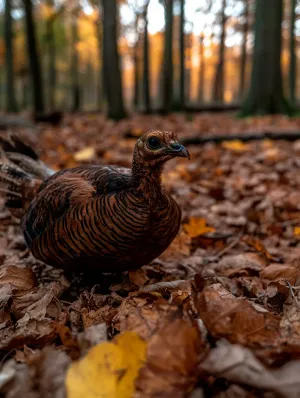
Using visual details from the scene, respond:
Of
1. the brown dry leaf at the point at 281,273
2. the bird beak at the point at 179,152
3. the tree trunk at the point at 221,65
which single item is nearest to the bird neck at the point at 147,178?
the bird beak at the point at 179,152

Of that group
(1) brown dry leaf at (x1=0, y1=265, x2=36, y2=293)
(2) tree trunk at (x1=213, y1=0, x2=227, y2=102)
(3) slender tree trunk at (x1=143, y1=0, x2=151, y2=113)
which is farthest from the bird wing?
(2) tree trunk at (x1=213, y1=0, x2=227, y2=102)

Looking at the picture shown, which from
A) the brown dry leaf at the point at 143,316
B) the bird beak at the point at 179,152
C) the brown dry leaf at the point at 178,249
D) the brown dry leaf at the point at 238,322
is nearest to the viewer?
the brown dry leaf at the point at 238,322

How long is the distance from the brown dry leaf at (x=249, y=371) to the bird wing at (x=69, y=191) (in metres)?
1.12

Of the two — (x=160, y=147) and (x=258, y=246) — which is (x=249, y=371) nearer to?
(x=160, y=147)

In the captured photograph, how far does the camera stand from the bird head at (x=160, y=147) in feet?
6.89

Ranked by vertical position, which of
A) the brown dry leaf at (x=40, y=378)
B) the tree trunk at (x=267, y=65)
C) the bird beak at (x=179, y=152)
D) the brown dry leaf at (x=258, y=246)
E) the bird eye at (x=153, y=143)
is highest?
the tree trunk at (x=267, y=65)

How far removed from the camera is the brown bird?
6.91 feet

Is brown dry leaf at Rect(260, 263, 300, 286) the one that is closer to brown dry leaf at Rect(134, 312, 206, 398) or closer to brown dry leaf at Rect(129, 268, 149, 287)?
brown dry leaf at Rect(129, 268, 149, 287)

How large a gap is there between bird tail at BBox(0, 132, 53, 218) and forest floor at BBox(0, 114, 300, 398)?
39cm

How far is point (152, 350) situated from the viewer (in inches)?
52.7

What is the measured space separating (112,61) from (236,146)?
5.52m

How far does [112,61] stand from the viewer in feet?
35.7

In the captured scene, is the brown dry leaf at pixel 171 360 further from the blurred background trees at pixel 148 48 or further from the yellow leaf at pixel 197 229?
the blurred background trees at pixel 148 48

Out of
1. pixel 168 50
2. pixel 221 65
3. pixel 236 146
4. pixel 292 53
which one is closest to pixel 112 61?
pixel 168 50
